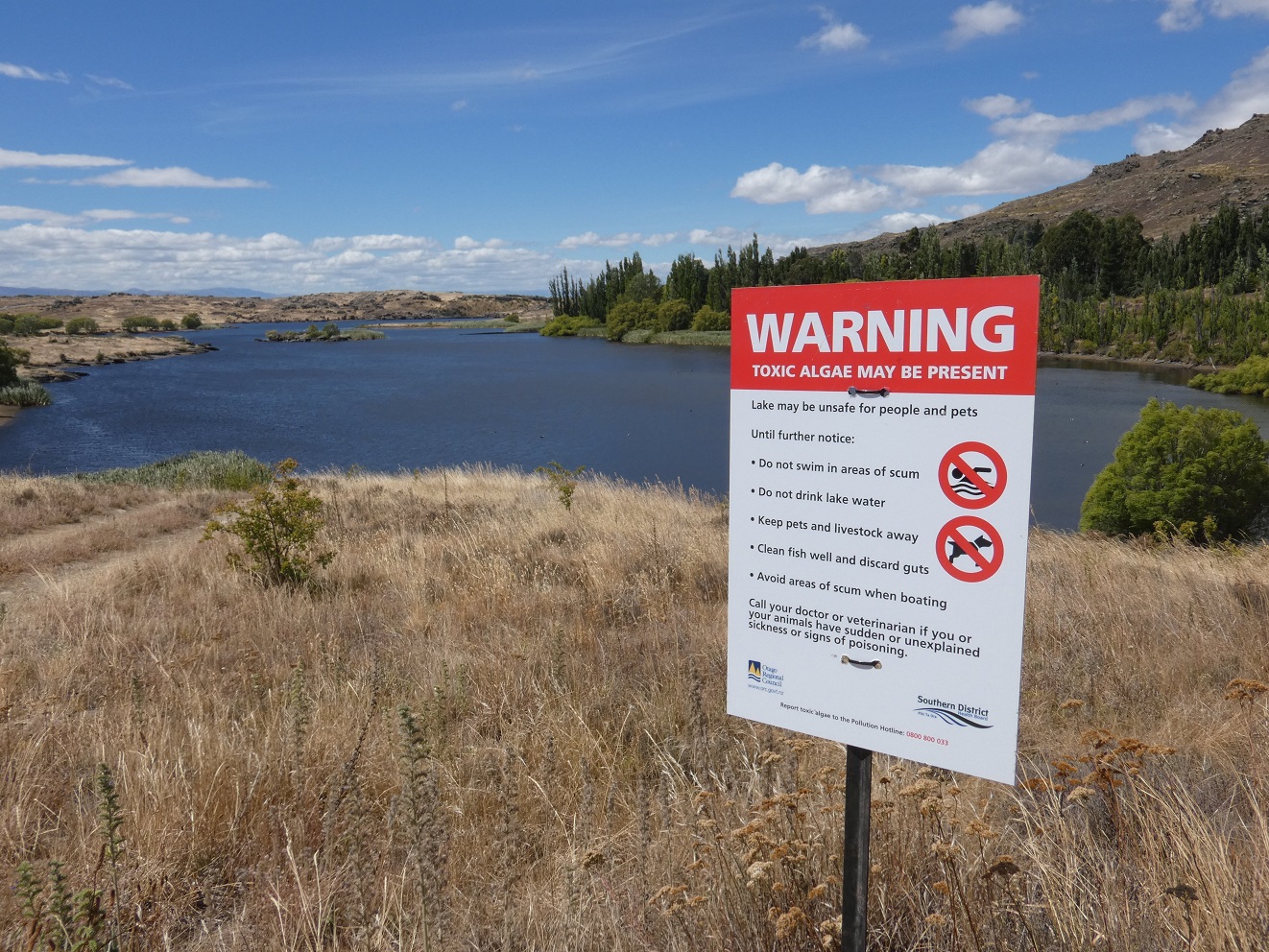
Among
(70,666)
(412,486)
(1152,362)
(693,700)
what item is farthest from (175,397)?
(1152,362)

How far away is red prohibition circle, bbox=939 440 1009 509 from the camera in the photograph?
1.71 m

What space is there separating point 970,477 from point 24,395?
189ft

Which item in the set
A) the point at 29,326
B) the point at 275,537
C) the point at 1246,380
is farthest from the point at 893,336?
the point at 29,326

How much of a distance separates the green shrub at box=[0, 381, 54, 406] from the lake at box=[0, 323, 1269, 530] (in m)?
1.36

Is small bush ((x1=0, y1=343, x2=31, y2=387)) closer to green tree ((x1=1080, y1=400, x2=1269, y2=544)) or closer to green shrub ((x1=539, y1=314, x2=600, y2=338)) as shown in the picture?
green tree ((x1=1080, y1=400, x2=1269, y2=544))

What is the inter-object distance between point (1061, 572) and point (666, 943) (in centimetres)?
626

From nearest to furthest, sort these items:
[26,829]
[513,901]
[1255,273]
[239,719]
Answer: [513,901] → [26,829] → [239,719] → [1255,273]

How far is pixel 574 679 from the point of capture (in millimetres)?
4504

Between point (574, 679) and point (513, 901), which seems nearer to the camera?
point (513, 901)

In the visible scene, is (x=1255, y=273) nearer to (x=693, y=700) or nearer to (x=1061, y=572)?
(x=1061, y=572)

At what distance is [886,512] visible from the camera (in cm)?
Result: 188

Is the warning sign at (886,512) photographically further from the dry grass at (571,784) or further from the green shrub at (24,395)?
the green shrub at (24,395)

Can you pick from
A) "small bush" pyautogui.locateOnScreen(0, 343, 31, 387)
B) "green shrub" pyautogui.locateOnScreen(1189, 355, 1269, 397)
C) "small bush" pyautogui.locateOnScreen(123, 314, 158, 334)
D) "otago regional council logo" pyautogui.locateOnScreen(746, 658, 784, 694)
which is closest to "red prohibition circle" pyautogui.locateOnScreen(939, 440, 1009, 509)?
"otago regional council logo" pyautogui.locateOnScreen(746, 658, 784, 694)

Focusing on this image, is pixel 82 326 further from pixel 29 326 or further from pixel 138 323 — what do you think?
pixel 138 323
